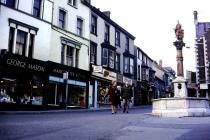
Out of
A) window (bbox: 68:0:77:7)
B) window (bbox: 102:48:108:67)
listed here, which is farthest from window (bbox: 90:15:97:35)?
window (bbox: 68:0:77:7)

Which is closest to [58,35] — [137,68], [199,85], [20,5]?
[20,5]

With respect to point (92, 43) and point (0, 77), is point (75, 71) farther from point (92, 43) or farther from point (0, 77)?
point (0, 77)

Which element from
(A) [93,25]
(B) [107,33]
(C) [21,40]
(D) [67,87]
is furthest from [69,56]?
(B) [107,33]

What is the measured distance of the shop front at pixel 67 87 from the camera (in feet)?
79.7

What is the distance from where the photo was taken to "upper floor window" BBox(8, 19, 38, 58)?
68.8 feet

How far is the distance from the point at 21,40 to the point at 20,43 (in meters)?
0.26

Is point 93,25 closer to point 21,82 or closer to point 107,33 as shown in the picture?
point 107,33

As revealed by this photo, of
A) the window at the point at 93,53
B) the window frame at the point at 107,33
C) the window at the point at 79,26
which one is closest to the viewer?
the window at the point at 79,26

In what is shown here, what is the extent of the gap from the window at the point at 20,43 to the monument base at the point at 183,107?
11.5 m

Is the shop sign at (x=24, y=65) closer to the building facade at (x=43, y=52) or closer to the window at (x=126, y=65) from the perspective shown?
the building facade at (x=43, y=52)

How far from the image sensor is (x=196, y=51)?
178ft

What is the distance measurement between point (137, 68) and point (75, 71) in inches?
749

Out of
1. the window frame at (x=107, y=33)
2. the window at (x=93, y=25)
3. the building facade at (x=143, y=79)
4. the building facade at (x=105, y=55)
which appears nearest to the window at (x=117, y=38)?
the building facade at (x=105, y=55)

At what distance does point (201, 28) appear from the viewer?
58.5 metres
